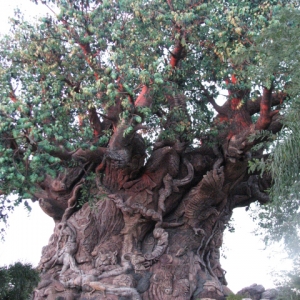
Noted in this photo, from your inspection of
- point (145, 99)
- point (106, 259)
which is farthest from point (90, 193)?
point (145, 99)

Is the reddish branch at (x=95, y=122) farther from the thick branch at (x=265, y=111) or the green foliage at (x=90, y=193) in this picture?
the thick branch at (x=265, y=111)

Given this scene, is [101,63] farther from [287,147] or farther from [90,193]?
[287,147]

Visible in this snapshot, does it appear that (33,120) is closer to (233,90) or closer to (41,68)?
(41,68)

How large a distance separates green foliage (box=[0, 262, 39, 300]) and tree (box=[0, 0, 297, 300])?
1.18 metres

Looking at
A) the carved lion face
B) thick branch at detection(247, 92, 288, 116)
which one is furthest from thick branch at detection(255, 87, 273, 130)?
the carved lion face

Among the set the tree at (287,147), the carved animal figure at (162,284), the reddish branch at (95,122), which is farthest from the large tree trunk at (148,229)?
the tree at (287,147)

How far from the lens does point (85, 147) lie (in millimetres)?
8594

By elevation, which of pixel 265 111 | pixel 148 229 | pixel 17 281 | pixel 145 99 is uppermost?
pixel 145 99

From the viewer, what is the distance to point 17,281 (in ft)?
25.4

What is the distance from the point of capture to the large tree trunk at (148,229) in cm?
1002

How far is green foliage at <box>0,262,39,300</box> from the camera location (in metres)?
7.45

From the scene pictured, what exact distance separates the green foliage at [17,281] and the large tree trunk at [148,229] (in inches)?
78.2

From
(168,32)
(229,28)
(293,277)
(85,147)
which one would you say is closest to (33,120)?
(85,147)

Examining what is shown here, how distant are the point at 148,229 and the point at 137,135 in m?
2.41
